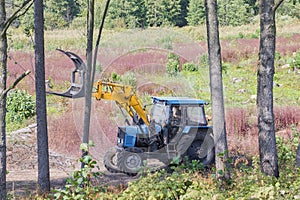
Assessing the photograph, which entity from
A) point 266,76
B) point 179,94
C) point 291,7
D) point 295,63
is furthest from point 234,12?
point 266,76

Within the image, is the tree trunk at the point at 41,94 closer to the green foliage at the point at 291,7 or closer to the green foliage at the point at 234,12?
the green foliage at the point at 291,7

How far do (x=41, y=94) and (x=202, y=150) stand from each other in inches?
144

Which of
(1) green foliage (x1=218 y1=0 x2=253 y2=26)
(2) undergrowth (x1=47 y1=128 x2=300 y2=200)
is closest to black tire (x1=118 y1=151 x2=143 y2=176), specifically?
(2) undergrowth (x1=47 y1=128 x2=300 y2=200)

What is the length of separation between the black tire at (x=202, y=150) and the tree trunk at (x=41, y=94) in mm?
3145

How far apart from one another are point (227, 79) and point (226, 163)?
13.7 metres

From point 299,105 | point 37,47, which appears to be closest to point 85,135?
point 37,47

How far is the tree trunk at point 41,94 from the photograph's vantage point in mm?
7043

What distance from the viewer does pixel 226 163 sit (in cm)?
659

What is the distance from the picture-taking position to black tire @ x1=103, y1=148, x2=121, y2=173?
943 cm

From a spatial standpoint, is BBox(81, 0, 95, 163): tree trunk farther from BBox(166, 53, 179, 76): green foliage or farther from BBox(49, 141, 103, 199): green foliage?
BBox(166, 53, 179, 76): green foliage

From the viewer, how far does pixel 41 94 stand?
7.14 metres

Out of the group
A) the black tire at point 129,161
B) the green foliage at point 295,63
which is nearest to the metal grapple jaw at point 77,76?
the black tire at point 129,161

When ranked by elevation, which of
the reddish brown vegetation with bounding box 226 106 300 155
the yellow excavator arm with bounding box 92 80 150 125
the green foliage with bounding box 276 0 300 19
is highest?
the green foliage with bounding box 276 0 300 19

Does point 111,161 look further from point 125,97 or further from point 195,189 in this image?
point 195,189
